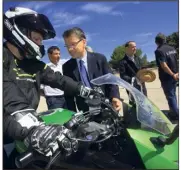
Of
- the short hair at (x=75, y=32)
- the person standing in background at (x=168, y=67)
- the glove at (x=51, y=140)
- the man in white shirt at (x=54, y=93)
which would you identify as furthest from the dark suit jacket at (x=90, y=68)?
the person standing in background at (x=168, y=67)

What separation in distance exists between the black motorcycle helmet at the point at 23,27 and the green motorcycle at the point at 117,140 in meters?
0.47

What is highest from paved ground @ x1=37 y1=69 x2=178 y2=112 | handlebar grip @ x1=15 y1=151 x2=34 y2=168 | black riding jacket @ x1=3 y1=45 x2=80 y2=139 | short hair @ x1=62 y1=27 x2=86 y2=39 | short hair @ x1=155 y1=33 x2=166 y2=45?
short hair @ x1=62 y1=27 x2=86 y2=39

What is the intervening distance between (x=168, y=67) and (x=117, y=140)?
9.88 feet

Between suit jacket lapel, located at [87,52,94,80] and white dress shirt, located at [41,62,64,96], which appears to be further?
white dress shirt, located at [41,62,64,96]

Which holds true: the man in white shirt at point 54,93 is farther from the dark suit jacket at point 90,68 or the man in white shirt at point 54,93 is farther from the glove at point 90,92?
the glove at point 90,92

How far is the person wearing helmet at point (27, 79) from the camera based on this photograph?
4.75 ft

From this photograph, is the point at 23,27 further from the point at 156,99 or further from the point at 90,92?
the point at 156,99

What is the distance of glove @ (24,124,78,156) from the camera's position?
140 cm

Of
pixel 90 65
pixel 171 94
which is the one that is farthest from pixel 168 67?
pixel 90 65

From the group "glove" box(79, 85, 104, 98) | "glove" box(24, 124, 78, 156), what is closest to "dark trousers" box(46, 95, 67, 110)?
"glove" box(79, 85, 104, 98)

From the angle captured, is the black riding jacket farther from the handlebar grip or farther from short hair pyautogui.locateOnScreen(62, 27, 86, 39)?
short hair pyautogui.locateOnScreen(62, 27, 86, 39)

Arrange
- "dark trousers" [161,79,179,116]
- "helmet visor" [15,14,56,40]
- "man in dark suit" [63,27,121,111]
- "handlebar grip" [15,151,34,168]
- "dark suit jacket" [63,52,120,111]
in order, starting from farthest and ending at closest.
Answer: "dark trousers" [161,79,179,116], "dark suit jacket" [63,52,120,111], "man in dark suit" [63,27,121,111], "helmet visor" [15,14,56,40], "handlebar grip" [15,151,34,168]

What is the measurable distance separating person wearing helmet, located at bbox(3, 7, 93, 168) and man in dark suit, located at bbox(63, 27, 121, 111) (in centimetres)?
50

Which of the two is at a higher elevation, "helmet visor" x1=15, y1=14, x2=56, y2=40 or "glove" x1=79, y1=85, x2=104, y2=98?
"helmet visor" x1=15, y1=14, x2=56, y2=40
